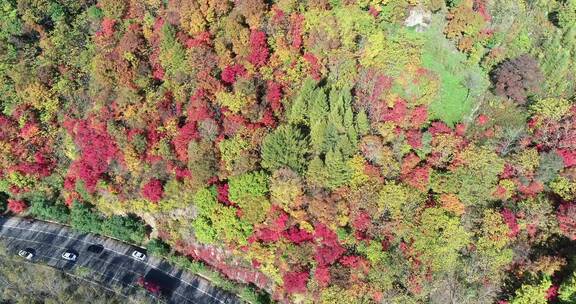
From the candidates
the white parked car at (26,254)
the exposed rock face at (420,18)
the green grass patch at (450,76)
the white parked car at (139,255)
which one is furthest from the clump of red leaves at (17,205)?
the exposed rock face at (420,18)

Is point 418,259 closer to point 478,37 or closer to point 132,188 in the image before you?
point 478,37

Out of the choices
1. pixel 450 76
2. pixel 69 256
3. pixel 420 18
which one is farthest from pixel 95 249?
pixel 420 18

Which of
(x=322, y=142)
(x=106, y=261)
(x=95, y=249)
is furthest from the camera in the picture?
(x=95, y=249)

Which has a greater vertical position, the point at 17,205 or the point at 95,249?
the point at 17,205

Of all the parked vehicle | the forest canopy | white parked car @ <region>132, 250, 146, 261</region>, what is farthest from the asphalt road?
the forest canopy

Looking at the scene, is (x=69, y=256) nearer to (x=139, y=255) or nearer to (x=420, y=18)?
(x=139, y=255)
